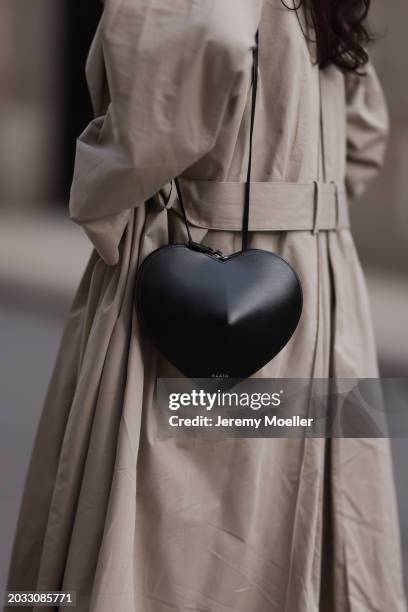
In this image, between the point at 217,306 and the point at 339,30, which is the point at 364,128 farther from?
the point at 217,306

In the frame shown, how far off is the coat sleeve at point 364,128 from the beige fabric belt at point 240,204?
1.32 feet

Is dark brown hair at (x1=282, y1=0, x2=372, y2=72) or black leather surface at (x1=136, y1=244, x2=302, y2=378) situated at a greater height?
dark brown hair at (x1=282, y1=0, x2=372, y2=72)

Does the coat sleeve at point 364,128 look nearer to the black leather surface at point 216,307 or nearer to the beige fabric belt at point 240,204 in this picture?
the beige fabric belt at point 240,204

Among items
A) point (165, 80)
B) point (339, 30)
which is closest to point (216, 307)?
point (165, 80)

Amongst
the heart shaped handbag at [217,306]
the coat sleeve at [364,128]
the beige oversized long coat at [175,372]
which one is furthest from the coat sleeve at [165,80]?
the coat sleeve at [364,128]

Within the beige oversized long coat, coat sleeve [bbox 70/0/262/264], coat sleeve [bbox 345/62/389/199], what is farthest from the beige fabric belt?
coat sleeve [bbox 345/62/389/199]

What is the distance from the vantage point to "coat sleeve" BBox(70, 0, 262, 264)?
161 centimetres

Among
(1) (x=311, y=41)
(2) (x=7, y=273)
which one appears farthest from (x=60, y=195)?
(1) (x=311, y=41)

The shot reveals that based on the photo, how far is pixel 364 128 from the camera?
2285 mm

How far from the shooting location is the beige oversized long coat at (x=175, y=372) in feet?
5.41

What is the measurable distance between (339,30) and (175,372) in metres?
0.74

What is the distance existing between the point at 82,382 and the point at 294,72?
0.70 meters

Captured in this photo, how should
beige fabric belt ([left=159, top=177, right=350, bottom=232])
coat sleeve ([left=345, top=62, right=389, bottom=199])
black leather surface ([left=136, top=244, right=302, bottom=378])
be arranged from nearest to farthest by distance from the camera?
black leather surface ([left=136, top=244, right=302, bottom=378])
beige fabric belt ([left=159, top=177, right=350, bottom=232])
coat sleeve ([left=345, top=62, right=389, bottom=199])

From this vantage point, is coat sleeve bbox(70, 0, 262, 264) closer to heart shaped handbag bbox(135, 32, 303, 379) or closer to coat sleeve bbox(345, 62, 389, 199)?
heart shaped handbag bbox(135, 32, 303, 379)
